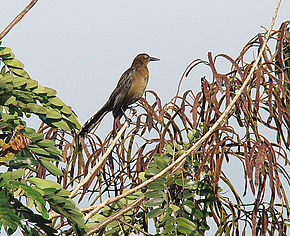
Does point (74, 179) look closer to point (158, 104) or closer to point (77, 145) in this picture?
point (77, 145)

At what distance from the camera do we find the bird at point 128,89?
400 cm

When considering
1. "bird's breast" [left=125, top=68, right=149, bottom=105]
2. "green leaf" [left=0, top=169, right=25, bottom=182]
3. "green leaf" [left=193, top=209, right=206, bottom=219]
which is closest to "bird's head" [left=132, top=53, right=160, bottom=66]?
"bird's breast" [left=125, top=68, right=149, bottom=105]

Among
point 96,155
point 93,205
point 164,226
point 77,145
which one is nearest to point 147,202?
point 164,226

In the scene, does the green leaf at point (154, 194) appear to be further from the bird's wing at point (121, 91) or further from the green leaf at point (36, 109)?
the bird's wing at point (121, 91)

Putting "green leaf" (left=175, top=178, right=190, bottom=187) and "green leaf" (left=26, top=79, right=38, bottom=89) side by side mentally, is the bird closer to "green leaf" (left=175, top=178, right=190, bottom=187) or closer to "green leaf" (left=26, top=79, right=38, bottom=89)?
"green leaf" (left=175, top=178, right=190, bottom=187)

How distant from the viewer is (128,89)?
14.1ft

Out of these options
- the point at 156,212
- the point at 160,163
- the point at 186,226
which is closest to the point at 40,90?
the point at 160,163

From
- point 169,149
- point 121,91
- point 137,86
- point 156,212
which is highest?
point 137,86

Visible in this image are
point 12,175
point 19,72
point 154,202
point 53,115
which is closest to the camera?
point 12,175

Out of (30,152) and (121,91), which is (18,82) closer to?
(30,152)

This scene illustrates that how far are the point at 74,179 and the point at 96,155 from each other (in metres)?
0.18

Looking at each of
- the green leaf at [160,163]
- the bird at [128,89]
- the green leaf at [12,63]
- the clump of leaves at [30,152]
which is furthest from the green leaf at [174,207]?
the bird at [128,89]

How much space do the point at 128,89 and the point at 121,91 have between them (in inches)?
3.3

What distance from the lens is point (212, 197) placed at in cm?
223
